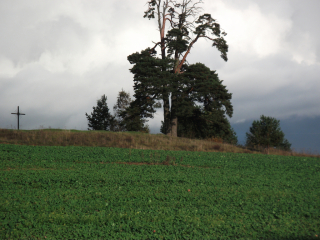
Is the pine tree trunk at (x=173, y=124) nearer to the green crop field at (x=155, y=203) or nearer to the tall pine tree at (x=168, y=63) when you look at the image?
the tall pine tree at (x=168, y=63)

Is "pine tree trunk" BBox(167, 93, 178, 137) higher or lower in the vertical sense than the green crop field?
higher

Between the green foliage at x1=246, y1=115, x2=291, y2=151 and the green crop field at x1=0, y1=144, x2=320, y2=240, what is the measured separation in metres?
36.1

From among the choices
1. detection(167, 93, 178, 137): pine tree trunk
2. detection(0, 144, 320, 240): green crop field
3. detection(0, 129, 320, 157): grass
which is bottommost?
detection(0, 144, 320, 240): green crop field

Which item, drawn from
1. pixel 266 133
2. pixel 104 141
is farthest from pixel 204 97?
pixel 266 133

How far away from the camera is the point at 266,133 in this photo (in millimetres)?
48156

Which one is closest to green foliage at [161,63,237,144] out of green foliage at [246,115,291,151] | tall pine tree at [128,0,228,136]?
tall pine tree at [128,0,228,136]

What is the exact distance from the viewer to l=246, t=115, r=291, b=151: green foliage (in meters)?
47.0

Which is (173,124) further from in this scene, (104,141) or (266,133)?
(266,133)

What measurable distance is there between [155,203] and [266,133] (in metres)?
45.1

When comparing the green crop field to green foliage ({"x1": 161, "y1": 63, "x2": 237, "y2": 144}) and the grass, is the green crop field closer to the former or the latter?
the grass

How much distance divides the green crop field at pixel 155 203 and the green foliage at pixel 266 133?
3613 centimetres

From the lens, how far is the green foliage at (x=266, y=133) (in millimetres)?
47000

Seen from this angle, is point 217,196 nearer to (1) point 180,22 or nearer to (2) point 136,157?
(2) point 136,157

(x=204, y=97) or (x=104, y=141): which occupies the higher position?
(x=204, y=97)
